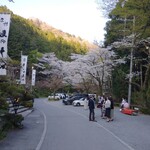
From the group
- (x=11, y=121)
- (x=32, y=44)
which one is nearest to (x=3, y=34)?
(x=11, y=121)

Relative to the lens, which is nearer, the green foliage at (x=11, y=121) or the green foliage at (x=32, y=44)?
the green foliage at (x=11, y=121)

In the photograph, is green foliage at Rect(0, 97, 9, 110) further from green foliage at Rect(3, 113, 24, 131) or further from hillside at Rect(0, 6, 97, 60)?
hillside at Rect(0, 6, 97, 60)

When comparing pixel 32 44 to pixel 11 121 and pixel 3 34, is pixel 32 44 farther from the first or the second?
pixel 11 121

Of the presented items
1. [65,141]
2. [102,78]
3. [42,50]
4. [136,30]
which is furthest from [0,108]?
[42,50]

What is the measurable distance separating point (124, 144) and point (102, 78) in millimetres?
43244

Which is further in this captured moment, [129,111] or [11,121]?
[129,111]

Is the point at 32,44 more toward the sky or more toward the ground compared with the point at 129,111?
more toward the sky

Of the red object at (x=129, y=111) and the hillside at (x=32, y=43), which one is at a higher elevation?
the hillside at (x=32, y=43)

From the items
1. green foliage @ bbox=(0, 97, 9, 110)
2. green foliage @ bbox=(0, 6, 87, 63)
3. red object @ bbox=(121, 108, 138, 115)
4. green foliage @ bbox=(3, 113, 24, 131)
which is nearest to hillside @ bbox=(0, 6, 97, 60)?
green foliage @ bbox=(0, 6, 87, 63)

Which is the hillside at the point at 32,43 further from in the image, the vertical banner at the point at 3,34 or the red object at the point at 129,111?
the vertical banner at the point at 3,34

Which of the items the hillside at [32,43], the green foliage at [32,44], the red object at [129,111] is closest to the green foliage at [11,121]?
the red object at [129,111]

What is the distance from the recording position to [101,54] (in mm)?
58125

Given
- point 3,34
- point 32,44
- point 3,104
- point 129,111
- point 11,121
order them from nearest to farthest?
point 3,104 < point 11,121 < point 3,34 < point 129,111 < point 32,44

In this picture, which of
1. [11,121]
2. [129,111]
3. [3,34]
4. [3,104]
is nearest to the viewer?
[3,104]
